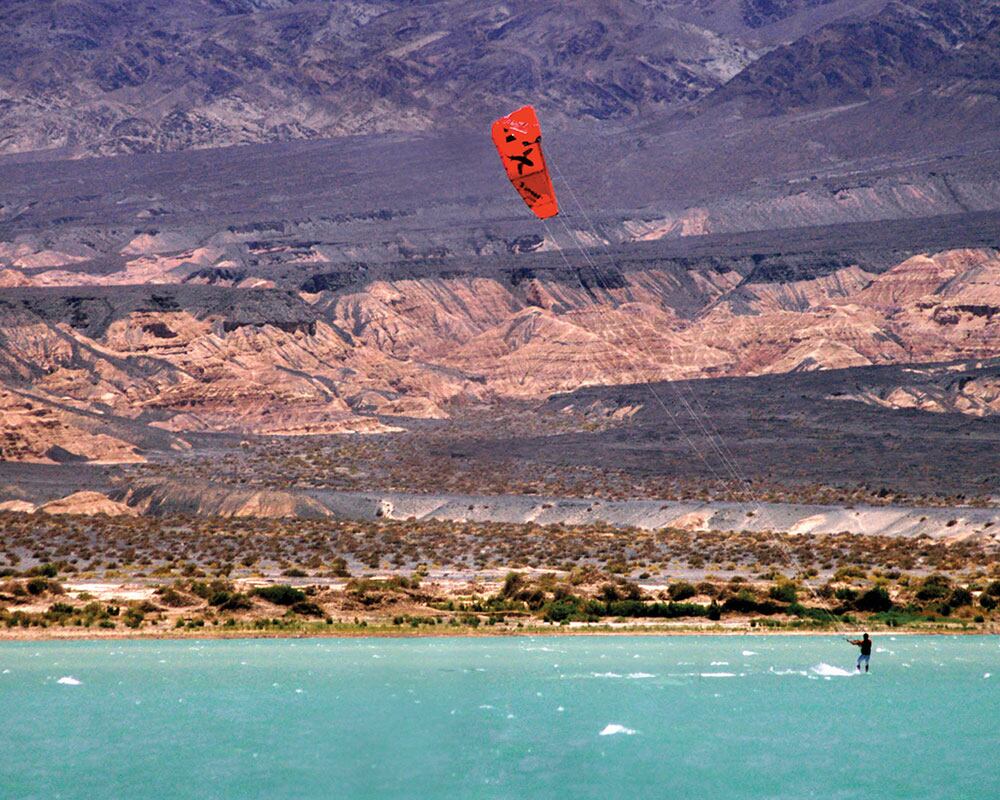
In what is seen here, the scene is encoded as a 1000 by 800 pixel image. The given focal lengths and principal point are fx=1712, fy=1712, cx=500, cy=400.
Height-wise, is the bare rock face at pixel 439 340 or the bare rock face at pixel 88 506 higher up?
the bare rock face at pixel 439 340

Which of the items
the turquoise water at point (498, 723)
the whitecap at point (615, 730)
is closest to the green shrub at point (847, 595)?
the turquoise water at point (498, 723)

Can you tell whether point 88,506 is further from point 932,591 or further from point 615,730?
point 615,730

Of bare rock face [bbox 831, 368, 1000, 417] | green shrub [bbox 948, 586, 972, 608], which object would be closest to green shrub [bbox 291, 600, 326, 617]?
green shrub [bbox 948, 586, 972, 608]

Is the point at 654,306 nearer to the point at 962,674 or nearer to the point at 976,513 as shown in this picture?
the point at 976,513

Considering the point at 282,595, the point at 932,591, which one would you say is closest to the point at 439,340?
the point at 932,591

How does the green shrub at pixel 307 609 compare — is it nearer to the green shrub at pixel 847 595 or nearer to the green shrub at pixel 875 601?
the green shrub at pixel 847 595

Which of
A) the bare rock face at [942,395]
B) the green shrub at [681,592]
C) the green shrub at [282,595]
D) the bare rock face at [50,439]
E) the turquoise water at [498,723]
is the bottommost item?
the turquoise water at [498,723]
